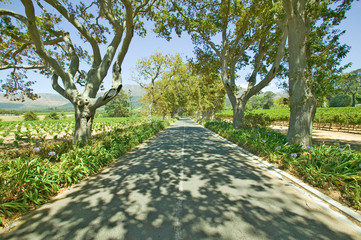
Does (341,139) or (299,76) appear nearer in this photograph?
(299,76)

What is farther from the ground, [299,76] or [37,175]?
[299,76]

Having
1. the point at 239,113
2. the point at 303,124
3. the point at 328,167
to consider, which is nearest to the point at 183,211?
the point at 328,167

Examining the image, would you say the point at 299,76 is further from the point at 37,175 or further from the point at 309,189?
the point at 37,175

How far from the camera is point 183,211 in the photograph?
2729mm

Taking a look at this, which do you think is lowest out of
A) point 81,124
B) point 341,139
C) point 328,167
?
point 341,139

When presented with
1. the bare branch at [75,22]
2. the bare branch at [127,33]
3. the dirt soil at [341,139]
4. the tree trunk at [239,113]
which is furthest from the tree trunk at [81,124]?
the dirt soil at [341,139]

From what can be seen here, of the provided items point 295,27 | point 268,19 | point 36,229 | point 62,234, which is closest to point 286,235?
point 62,234

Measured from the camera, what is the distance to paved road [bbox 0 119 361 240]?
221cm

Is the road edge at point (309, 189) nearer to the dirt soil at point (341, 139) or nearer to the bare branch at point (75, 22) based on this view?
the dirt soil at point (341, 139)

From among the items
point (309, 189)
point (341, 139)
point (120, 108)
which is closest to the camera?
point (309, 189)

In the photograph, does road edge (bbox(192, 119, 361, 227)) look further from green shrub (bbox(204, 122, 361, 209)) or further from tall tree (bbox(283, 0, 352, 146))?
tall tree (bbox(283, 0, 352, 146))

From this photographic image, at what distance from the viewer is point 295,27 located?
555 cm

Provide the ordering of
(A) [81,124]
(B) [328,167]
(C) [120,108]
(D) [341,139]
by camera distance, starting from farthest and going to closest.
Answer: (C) [120,108], (D) [341,139], (A) [81,124], (B) [328,167]

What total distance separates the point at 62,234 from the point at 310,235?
12.4 ft
